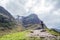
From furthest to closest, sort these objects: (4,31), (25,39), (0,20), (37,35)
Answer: (0,20) → (4,31) → (37,35) → (25,39)

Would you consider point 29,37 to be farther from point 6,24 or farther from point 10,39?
point 6,24

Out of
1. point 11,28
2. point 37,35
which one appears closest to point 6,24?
point 11,28

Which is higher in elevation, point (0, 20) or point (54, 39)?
point (0, 20)

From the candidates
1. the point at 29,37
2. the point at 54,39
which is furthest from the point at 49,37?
the point at 29,37

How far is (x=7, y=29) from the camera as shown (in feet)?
617

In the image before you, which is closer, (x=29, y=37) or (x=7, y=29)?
(x=29, y=37)

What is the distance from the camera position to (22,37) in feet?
217

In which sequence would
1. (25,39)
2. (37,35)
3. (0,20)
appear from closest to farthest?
(25,39), (37,35), (0,20)

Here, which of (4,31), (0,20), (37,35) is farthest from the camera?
(0,20)

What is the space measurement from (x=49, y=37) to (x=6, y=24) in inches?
5331

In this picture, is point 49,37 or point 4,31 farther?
point 4,31

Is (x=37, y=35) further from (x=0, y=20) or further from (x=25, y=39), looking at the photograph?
(x=0, y=20)

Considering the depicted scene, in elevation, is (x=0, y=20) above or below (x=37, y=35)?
above

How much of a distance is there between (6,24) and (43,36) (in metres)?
134
